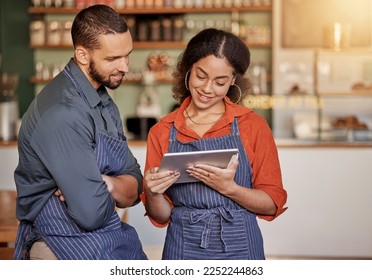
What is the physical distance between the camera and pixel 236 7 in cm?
539

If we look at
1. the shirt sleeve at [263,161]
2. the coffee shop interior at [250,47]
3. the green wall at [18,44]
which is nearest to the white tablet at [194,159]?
the shirt sleeve at [263,161]

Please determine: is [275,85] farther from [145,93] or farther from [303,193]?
[303,193]

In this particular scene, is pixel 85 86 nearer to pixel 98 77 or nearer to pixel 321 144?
pixel 98 77

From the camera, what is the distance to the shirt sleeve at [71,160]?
139cm

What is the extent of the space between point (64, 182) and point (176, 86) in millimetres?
510

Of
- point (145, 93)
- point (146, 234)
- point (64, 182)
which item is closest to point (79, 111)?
point (64, 182)

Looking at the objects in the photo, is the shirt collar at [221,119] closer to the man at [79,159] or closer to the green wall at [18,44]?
the man at [79,159]

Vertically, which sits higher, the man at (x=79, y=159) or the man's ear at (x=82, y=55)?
the man's ear at (x=82, y=55)

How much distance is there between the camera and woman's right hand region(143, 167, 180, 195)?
1.52 metres

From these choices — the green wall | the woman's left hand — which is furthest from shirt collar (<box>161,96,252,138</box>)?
the green wall

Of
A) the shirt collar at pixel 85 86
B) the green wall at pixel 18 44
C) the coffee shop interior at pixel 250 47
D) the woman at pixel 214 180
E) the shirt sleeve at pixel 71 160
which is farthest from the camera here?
the coffee shop interior at pixel 250 47

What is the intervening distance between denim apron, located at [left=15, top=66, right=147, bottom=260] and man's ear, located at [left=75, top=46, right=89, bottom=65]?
0.04 meters

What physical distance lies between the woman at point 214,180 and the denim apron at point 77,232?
0.36ft

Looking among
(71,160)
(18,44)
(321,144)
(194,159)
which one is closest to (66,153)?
(71,160)
